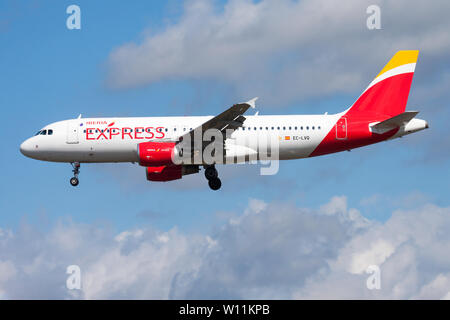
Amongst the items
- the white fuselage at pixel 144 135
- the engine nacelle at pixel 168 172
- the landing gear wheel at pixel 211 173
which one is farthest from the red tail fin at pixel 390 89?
the engine nacelle at pixel 168 172

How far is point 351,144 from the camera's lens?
4534 centimetres

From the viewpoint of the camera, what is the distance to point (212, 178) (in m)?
47.2

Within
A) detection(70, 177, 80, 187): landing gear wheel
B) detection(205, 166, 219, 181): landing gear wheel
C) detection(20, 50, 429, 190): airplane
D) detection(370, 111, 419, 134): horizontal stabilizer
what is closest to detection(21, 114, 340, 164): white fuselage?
detection(20, 50, 429, 190): airplane

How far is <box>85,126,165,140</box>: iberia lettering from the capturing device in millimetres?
45875

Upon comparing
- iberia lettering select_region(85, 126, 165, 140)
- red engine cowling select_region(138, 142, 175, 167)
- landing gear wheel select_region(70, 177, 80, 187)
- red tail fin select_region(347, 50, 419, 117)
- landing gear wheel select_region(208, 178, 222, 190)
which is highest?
red tail fin select_region(347, 50, 419, 117)

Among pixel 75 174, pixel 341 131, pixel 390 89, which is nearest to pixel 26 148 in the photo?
pixel 75 174

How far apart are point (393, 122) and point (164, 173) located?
1430 centimetres

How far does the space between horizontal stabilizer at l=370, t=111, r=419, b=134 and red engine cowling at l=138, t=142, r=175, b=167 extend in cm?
1169

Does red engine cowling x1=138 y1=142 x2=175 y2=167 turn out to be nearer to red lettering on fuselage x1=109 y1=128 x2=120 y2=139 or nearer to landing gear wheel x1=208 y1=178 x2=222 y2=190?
red lettering on fuselage x1=109 y1=128 x2=120 y2=139
